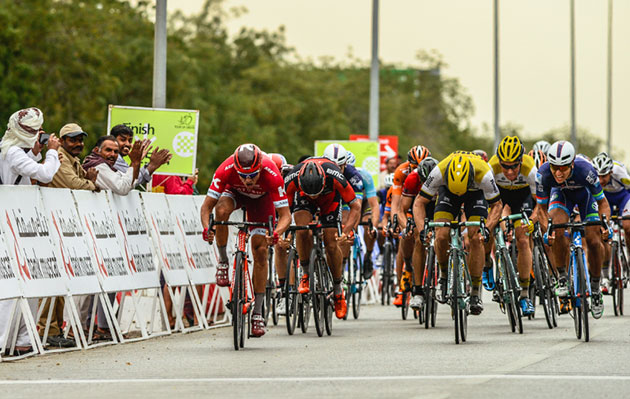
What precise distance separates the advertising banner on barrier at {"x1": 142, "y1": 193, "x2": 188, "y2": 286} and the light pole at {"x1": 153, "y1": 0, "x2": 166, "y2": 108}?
3365 millimetres

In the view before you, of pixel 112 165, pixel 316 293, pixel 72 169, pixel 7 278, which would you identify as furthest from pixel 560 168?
pixel 7 278

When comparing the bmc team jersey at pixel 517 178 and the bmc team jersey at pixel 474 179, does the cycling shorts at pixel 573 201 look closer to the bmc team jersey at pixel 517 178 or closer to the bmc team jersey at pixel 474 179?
the bmc team jersey at pixel 474 179

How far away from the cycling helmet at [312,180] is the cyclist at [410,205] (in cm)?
143

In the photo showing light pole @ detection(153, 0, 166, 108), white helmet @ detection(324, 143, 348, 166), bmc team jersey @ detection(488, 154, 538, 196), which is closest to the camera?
bmc team jersey @ detection(488, 154, 538, 196)

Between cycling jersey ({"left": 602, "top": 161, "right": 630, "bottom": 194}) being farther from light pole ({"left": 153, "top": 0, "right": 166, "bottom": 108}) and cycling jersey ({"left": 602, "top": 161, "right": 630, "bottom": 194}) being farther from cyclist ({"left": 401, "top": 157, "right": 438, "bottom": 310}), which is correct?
light pole ({"left": 153, "top": 0, "right": 166, "bottom": 108})

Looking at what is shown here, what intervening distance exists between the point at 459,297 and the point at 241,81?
262 feet

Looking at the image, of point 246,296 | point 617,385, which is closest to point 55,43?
point 246,296

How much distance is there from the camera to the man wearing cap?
15.1 metres

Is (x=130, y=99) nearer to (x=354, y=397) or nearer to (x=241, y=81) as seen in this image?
(x=241, y=81)

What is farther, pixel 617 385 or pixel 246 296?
pixel 246 296

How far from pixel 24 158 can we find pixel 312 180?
3.24m

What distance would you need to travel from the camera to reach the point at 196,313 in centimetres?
1714

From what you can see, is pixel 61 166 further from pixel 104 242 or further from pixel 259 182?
pixel 259 182

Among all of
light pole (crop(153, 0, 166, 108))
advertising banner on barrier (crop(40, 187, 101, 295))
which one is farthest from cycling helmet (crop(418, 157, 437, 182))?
light pole (crop(153, 0, 166, 108))
